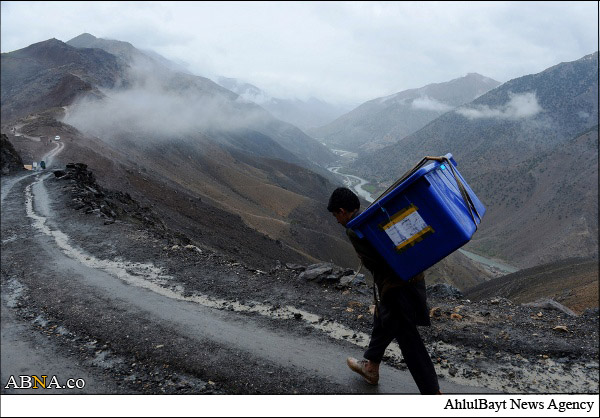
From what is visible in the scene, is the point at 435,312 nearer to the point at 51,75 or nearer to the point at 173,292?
the point at 173,292

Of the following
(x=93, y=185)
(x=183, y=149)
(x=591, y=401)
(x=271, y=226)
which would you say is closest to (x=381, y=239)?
(x=591, y=401)

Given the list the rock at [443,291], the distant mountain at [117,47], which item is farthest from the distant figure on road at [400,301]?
the distant mountain at [117,47]

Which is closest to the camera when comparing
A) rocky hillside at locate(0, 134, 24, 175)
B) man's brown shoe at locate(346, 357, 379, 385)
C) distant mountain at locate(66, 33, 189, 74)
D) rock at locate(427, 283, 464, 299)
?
man's brown shoe at locate(346, 357, 379, 385)

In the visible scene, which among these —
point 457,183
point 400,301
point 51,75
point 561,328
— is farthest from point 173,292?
point 51,75

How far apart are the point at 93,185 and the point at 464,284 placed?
4957 cm

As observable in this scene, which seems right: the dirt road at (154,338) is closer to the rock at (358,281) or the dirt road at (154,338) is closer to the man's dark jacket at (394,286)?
the man's dark jacket at (394,286)

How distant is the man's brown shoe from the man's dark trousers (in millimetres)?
196

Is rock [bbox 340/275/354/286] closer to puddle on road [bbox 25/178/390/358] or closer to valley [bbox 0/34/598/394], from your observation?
valley [bbox 0/34/598/394]

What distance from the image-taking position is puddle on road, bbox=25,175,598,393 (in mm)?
4230

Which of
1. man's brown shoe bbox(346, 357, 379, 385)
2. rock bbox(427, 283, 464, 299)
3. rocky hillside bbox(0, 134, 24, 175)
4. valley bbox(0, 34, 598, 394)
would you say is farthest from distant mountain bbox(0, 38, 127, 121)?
man's brown shoe bbox(346, 357, 379, 385)

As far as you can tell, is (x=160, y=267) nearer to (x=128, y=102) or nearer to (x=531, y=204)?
(x=128, y=102)

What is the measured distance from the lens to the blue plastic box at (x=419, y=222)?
337cm

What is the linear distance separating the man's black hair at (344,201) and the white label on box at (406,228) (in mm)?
412

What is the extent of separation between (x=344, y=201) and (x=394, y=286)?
0.92 meters
